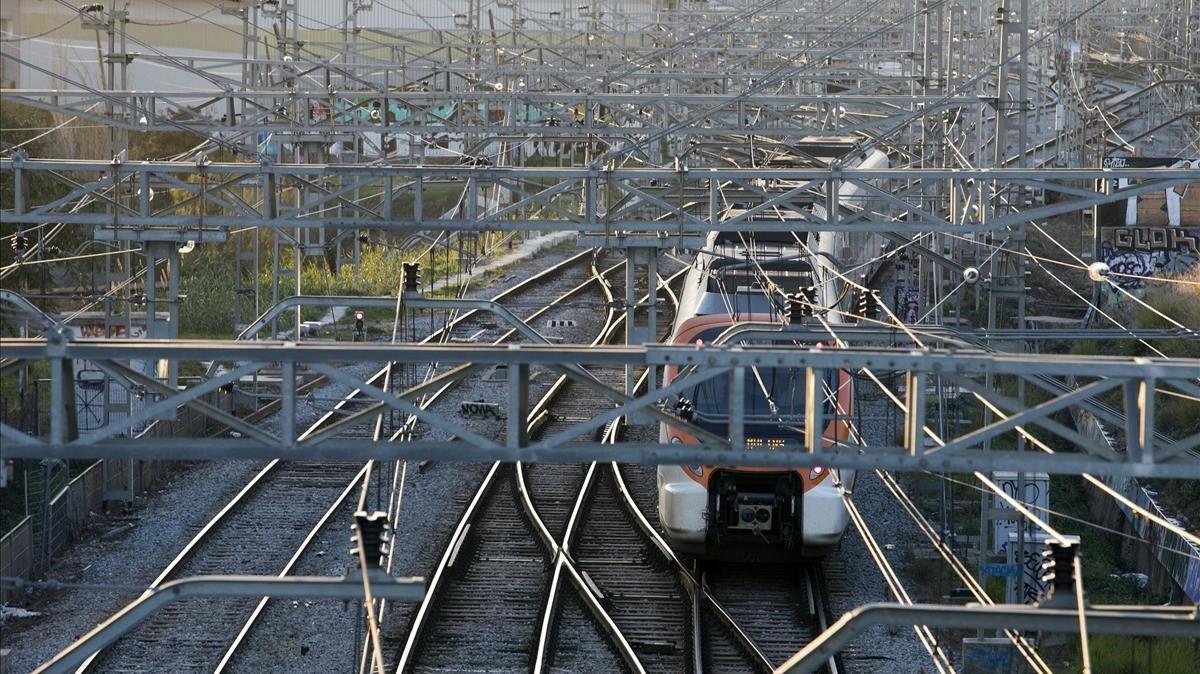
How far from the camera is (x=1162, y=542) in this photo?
1330 centimetres

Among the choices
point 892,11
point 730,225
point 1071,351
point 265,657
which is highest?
point 892,11

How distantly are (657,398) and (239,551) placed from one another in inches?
285

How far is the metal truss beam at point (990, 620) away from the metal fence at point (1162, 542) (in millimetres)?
4853

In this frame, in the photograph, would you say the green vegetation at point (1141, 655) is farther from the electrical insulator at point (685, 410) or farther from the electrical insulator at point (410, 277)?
the electrical insulator at point (410, 277)

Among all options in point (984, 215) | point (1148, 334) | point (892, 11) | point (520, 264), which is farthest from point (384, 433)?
point (892, 11)

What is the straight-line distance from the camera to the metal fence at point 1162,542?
12117mm

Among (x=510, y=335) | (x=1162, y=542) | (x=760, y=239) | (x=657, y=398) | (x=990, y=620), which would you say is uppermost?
(x=760, y=239)

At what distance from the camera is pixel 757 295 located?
14188 millimetres

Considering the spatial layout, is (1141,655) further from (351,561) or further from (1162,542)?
(351,561)

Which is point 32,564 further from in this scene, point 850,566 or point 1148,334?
point 1148,334

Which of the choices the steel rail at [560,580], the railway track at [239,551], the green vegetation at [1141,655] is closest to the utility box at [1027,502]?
the green vegetation at [1141,655]

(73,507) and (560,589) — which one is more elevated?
(73,507)

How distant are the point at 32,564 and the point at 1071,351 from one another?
45.5 feet

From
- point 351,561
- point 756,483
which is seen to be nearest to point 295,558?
point 351,561
